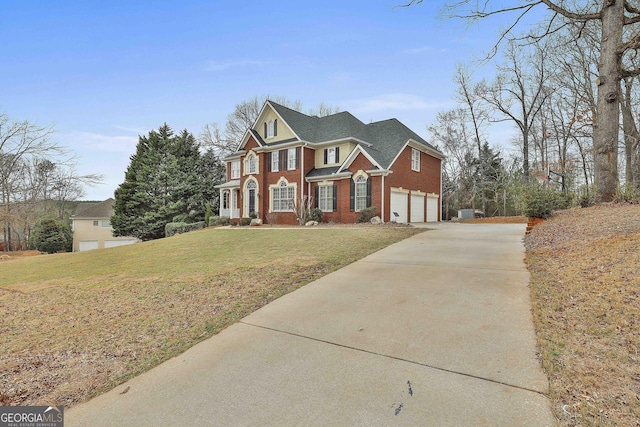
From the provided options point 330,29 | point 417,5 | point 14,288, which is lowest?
point 14,288

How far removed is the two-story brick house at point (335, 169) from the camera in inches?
772

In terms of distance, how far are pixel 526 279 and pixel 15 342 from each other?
831 centimetres

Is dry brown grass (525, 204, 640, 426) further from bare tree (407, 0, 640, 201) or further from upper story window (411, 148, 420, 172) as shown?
upper story window (411, 148, 420, 172)

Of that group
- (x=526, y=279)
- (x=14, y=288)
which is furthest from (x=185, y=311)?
(x=14, y=288)

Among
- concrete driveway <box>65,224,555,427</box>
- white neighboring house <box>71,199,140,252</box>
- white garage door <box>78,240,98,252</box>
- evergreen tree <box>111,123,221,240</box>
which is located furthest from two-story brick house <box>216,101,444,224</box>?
white garage door <box>78,240,98,252</box>

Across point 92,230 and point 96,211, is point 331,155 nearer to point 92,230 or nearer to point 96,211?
point 92,230

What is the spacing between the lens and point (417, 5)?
10.2 m

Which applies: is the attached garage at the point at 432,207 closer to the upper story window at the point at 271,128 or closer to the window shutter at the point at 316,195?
the window shutter at the point at 316,195

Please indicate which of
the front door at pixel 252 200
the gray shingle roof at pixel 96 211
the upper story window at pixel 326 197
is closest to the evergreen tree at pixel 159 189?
the front door at pixel 252 200

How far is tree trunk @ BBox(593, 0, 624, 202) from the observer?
10383mm

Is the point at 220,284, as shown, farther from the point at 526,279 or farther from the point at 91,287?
the point at 526,279

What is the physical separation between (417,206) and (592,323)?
62.6ft

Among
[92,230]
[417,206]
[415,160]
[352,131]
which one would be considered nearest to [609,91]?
[415,160]

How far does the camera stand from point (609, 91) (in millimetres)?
10430
